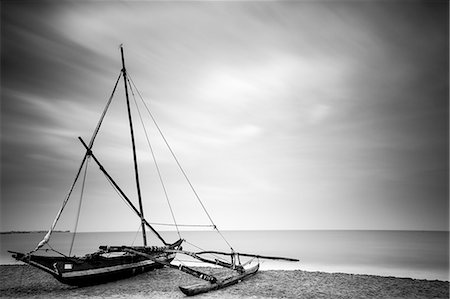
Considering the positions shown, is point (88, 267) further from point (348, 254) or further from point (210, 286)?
point (348, 254)

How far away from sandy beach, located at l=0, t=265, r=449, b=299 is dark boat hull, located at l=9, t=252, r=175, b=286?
1.30ft

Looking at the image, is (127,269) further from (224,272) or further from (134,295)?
(224,272)

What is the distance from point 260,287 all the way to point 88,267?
8694mm

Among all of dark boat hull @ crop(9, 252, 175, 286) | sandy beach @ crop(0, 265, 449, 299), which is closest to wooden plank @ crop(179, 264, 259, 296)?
sandy beach @ crop(0, 265, 449, 299)

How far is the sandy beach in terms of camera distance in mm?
13133

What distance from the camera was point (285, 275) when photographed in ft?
58.6

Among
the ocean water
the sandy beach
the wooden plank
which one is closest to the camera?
the wooden plank

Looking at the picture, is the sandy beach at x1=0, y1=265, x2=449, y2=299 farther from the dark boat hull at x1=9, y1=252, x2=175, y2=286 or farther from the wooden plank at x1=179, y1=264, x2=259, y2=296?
the dark boat hull at x1=9, y1=252, x2=175, y2=286

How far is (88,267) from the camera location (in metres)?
14.3

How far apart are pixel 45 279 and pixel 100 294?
719 cm

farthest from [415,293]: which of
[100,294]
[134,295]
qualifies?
[100,294]

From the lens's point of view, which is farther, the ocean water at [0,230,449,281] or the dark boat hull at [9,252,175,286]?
the ocean water at [0,230,449,281]

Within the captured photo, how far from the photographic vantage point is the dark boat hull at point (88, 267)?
13.2 meters

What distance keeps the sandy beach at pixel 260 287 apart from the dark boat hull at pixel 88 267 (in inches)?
15.6
